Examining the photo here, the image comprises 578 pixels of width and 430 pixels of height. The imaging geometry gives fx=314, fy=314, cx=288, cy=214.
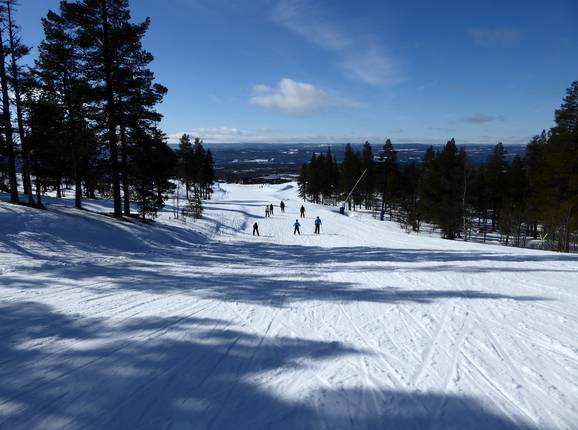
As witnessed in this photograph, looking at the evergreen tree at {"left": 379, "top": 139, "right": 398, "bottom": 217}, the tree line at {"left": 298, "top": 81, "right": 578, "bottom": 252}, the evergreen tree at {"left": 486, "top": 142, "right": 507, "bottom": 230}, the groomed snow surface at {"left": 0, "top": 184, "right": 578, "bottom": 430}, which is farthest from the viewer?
the evergreen tree at {"left": 379, "top": 139, "right": 398, "bottom": 217}

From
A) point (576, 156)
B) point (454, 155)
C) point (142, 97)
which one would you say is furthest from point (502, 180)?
point (142, 97)

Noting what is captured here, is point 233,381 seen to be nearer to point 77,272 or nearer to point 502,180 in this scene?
point 77,272

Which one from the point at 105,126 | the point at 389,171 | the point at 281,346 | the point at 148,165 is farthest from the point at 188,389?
the point at 389,171

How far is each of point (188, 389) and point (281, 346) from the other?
152 cm

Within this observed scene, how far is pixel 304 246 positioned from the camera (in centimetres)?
1723

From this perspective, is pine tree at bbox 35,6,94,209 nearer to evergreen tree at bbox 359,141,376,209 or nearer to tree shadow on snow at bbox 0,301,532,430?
tree shadow on snow at bbox 0,301,532,430

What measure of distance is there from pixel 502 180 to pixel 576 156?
2643 centimetres

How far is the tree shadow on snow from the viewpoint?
3.12 m

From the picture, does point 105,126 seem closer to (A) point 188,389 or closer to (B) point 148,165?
(B) point 148,165

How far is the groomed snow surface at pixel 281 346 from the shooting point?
324cm

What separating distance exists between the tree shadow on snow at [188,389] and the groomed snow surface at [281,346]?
2 centimetres

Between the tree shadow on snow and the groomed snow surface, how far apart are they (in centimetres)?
2

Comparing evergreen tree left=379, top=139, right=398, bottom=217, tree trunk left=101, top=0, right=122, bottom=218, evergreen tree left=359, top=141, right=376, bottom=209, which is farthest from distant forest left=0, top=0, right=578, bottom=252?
evergreen tree left=359, top=141, right=376, bottom=209

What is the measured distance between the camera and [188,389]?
3590 millimetres
